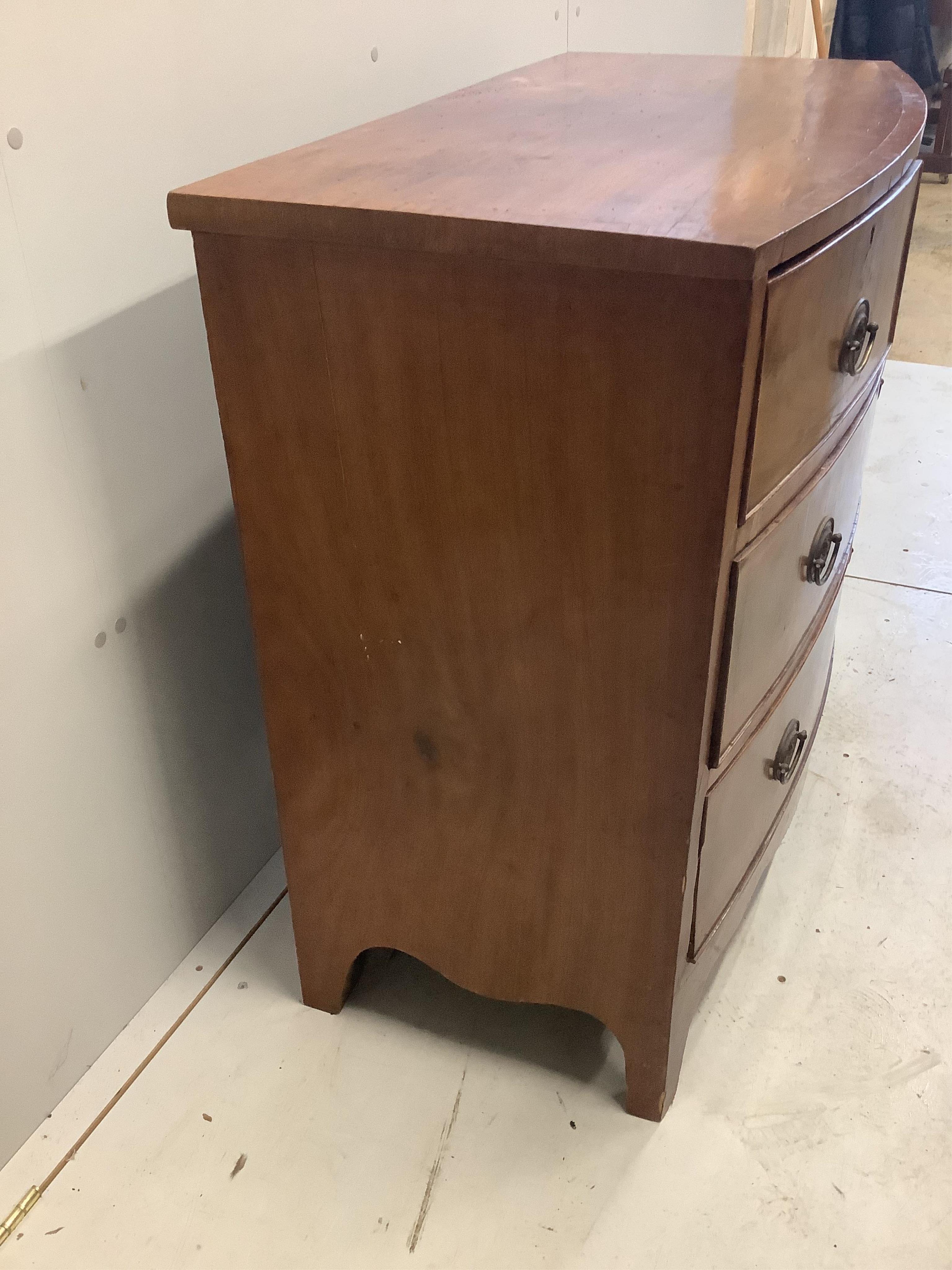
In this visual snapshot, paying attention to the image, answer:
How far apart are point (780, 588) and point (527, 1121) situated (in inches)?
23.6

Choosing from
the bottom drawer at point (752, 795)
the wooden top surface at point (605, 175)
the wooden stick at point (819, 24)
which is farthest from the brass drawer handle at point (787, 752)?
the wooden stick at point (819, 24)

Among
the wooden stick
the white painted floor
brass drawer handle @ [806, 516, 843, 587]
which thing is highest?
the wooden stick

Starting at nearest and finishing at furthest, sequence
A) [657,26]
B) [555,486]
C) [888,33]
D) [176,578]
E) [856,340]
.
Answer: [555,486]
[856,340]
[176,578]
[657,26]
[888,33]

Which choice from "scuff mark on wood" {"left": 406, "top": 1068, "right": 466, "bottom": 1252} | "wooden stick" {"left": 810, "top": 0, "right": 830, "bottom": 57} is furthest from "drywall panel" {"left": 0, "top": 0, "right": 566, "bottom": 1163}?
"wooden stick" {"left": 810, "top": 0, "right": 830, "bottom": 57}

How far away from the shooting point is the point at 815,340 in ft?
2.58

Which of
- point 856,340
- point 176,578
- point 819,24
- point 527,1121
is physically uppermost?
point 819,24

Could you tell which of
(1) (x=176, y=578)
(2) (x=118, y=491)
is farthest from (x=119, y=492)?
(1) (x=176, y=578)

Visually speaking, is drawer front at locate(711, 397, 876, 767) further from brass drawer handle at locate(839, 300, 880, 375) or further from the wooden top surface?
the wooden top surface

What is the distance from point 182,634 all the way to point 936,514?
1.61 metres

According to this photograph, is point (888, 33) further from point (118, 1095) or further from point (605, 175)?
point (118, 1095)

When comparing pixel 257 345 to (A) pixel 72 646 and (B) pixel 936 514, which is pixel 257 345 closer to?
(A) pixel 72 646

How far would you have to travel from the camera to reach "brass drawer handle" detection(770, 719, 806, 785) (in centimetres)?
108

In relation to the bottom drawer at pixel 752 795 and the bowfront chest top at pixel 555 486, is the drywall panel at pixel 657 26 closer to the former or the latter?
the bowfront chest top at pixel 555 486

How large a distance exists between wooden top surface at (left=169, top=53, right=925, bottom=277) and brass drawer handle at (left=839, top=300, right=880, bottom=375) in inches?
3.9
